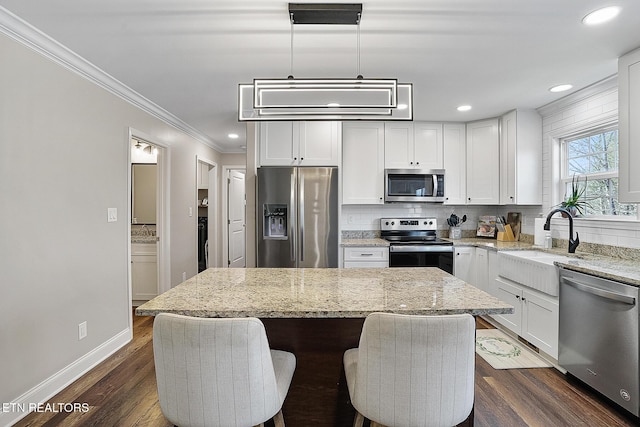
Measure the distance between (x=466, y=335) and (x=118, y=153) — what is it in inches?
123

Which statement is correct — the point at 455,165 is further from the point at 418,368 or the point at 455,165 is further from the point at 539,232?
A: the point at 418,368

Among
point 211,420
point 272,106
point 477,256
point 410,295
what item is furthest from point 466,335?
point 477,256

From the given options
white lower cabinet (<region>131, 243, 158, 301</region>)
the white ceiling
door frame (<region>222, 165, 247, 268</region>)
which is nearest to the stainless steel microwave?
the white ceiling

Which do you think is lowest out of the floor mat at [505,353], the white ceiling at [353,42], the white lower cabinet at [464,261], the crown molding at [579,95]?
the floor mat at [505,353]

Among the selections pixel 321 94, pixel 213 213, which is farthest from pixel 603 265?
pixel 213 213

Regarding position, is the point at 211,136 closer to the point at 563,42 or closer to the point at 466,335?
the point at 563,42

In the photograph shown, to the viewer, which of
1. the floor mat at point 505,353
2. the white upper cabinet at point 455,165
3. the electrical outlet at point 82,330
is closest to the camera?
the electrical outlet at point 82,330

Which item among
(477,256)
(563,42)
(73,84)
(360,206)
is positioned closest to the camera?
(563,42)

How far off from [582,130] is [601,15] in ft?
5.18

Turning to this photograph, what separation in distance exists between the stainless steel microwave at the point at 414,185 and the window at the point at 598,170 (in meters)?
1.28

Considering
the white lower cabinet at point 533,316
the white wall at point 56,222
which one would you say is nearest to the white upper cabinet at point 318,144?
the white wall at point 56,222

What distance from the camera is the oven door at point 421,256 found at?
146 inches

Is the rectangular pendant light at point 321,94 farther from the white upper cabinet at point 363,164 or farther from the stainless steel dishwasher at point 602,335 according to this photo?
the white upper cabinet at point 363,164

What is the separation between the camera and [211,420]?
112cm
